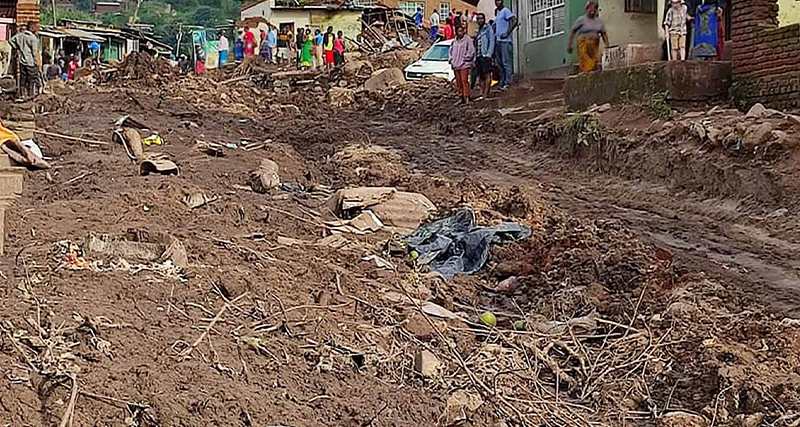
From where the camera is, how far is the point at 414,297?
22.3 ft

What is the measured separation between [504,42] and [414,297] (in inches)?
486

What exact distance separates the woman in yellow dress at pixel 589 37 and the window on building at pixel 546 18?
8.20ft

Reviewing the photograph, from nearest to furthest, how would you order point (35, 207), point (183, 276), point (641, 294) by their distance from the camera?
1. point (183, 276)
2. point (641, 294)
3. point (35, 207)

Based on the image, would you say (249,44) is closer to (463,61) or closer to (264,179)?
(463,61)

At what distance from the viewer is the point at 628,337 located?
19.5 ft

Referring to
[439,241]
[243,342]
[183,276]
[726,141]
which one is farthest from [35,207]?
[726,141]

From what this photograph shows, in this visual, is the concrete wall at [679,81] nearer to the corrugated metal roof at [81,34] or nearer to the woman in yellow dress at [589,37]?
the woman in yellow dress at [589,37]

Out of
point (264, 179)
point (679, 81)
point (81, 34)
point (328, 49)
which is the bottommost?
point (264, 179)

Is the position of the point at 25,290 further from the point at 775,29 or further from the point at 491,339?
the point at 775,29

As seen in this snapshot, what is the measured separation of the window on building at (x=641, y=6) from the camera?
60.6 ft

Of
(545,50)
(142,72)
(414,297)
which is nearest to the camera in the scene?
(414,297)

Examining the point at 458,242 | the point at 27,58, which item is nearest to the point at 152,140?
the point at 27,58

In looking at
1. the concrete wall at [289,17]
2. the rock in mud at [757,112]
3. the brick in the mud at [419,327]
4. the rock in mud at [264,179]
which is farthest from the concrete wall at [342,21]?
the brick in the mud at [419,327]

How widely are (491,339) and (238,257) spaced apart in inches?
74.5
